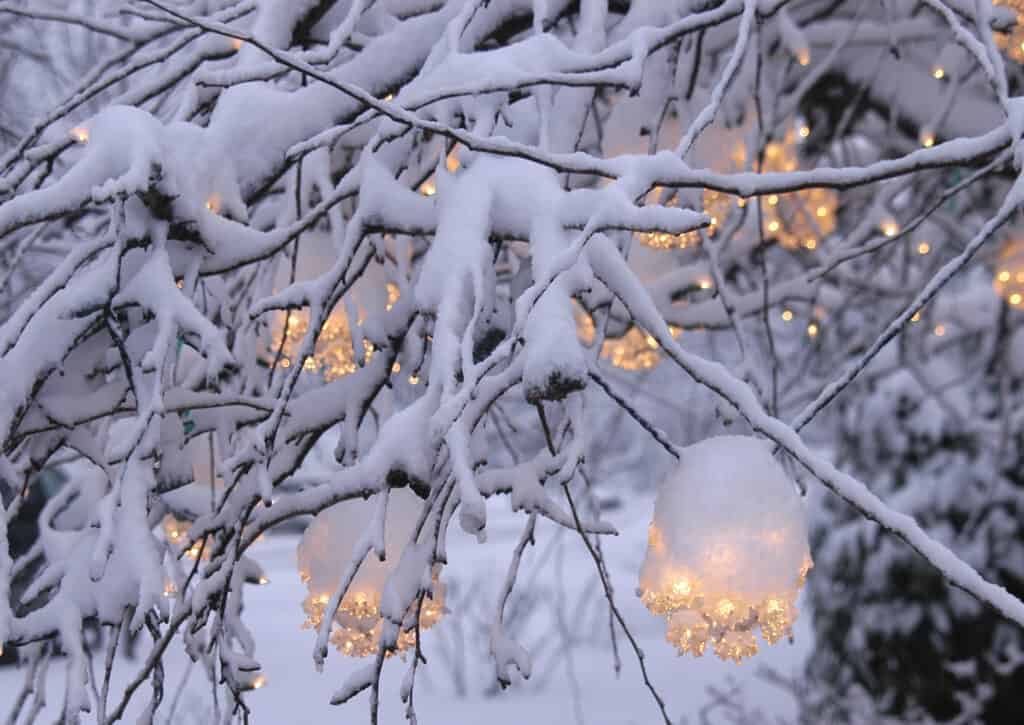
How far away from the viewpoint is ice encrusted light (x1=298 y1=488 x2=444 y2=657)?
1933mm

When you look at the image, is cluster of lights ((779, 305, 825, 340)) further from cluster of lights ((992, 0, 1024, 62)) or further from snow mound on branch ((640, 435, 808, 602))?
snow mound on branch ((640, 435, 808, 602))

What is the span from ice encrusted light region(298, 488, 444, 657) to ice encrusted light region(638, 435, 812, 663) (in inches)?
19.4

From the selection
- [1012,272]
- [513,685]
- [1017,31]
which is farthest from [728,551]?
[513,685]

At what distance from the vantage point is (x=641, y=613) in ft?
37.6

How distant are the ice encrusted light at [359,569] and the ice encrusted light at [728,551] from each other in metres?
0.49

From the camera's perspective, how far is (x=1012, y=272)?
389cm

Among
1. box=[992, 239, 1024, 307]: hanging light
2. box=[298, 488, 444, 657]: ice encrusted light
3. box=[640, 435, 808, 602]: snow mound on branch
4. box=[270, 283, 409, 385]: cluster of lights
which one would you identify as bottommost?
box=[640, 435, 808, 602]: snow mound on branch

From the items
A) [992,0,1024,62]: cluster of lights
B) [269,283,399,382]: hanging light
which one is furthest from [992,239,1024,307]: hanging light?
[269,283,399,382]: hanging light

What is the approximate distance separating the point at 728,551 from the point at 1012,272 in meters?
2.79

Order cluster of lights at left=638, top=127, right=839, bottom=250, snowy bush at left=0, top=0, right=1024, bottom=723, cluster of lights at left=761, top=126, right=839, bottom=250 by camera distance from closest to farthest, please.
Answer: snowy bush at left=0, top=0, right=1024, bottom=723
cluster of lights at left=638, top=127, right=839, bottom=250
cluster of lights at left=761, top=126, right=839, bottom=250

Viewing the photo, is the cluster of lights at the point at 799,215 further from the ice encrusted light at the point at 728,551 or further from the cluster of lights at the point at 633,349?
the ice encrusted light at the point at 728,551

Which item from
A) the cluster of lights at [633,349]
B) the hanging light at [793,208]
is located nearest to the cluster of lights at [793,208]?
the hanging light at [793,208]

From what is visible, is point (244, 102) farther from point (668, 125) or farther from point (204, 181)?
point (668, 125)

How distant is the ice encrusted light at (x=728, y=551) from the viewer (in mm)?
1584
